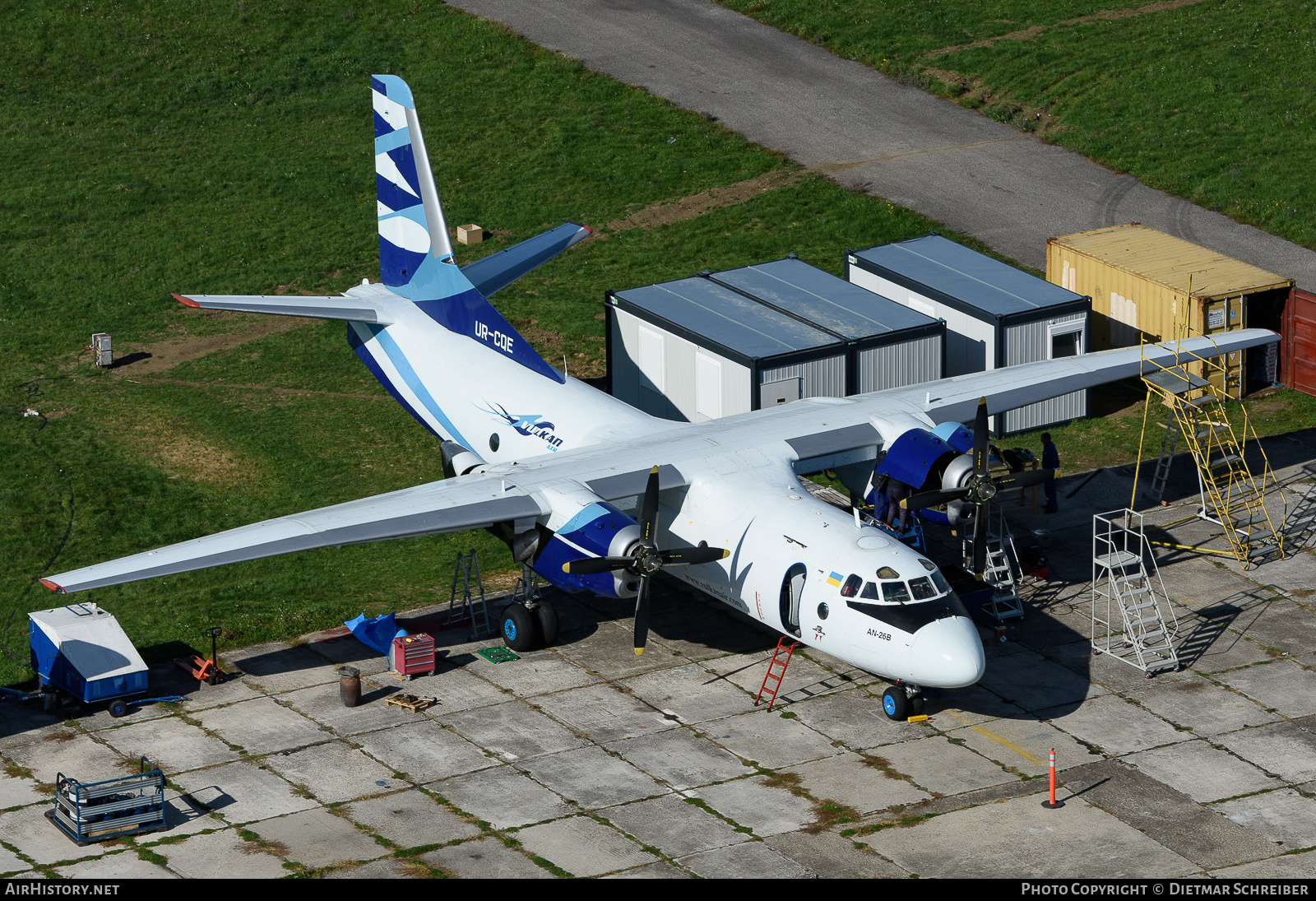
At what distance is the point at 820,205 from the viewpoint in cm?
6956

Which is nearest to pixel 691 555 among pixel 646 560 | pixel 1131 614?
pixel 646 560

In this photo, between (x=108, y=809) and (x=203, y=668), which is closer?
(x=108, y=809)

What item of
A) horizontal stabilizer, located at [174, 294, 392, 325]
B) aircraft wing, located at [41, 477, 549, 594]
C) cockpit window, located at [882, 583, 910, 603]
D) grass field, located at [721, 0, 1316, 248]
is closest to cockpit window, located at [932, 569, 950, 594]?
cockpit window, located at [882, 583, 910, 603]

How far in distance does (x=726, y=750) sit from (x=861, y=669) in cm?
486

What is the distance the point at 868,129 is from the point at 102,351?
34.3 meters

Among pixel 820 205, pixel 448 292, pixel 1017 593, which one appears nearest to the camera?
pixel 1017 593

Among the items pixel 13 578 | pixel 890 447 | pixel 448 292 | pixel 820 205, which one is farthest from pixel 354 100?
pixel 890 447

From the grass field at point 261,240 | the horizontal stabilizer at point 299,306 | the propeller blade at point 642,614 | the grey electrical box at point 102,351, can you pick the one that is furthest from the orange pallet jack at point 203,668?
the grey electrical box at point 102,351

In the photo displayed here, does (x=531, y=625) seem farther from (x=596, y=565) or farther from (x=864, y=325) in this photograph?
(x=864, y=325)

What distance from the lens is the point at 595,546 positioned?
37906mm

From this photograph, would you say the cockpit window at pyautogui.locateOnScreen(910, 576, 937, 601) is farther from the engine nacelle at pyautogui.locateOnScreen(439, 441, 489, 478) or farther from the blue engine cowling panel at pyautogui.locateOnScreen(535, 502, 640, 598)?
the engine nacelle at pyautogui.locateOnScreen(439, 441, 489, 478)

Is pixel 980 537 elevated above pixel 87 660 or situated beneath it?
elevated above

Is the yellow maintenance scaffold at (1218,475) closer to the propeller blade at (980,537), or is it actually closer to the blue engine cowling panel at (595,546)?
the propeller blade at (980,537)
